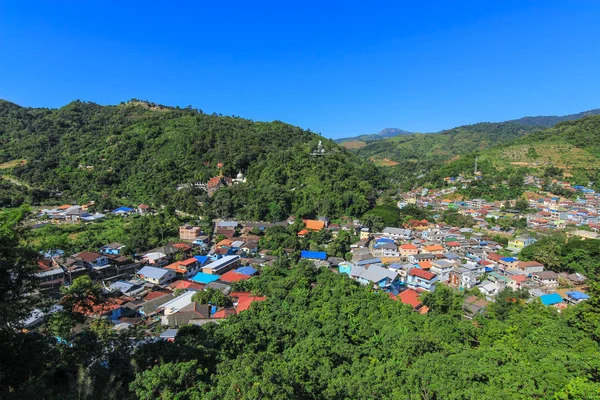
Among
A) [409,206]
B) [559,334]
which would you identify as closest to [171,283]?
[559,334]

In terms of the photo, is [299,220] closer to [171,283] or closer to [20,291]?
[171,283]

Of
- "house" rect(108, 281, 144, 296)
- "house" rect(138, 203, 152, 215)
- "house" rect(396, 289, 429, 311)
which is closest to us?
"house" rect(396, 289, 429, 311)

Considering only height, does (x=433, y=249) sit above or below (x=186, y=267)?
below

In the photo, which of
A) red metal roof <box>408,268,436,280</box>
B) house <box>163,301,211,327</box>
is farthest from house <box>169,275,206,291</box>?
red metal roof <box>408,268,436,280</box>

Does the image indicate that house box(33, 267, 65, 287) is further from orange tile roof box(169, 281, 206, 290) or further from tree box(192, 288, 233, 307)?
tree box(192, 288, 233, 307)

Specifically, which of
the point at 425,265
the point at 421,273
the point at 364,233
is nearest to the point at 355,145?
the point at 364,233

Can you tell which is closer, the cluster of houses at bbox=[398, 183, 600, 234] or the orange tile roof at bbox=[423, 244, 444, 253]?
the orange tile roof at bbox=[423, 244, 444, 253]

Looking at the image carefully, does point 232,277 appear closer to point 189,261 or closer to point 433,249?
point 189,261
